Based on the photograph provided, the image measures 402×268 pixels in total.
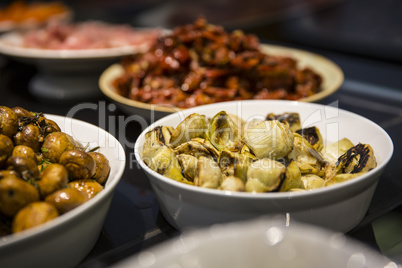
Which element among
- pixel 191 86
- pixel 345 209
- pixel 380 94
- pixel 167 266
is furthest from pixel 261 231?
pixel 380 94

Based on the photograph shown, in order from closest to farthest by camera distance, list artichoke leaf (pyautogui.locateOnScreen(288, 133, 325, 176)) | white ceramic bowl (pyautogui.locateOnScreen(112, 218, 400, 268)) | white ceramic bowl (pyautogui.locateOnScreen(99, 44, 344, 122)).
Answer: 1. white ceramic bowl (pyautogui.locateOnScreen(112, 218, 400, 268))
2. artichoke leaf (pyautogui.locateOnScreen(288, 133, 325, 176))
3. white ceramic bowl (pyautogui.locateOnScreen(99, 44, 344, 122))

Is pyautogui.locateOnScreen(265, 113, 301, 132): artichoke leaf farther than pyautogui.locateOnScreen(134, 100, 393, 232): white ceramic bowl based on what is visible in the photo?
Yes

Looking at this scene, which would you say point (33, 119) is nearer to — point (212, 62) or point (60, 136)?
point (60, 136)

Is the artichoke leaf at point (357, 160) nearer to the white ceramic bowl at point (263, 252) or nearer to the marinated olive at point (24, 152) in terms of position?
the white ceramic bowl at point (263, 252)

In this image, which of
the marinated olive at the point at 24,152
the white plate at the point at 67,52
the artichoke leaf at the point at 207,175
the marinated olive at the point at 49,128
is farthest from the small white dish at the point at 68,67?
the artichoke leaf at the point at 207,175

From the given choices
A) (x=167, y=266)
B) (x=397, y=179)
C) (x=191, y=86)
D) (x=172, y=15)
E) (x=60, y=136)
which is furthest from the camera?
(x=172, y=15)

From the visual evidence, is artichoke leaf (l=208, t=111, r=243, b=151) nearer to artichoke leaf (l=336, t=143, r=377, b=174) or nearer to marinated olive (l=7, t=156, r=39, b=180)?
artichoke leaf (l=336, t=143, r=377, b=174)

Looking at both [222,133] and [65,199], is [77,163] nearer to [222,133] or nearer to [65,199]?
[65,199]

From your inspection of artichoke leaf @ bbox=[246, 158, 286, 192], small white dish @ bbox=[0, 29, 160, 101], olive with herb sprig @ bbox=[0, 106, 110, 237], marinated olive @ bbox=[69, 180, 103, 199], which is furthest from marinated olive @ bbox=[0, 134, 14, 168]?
small white dish @ bbox=[0, 29, 160, 101]
